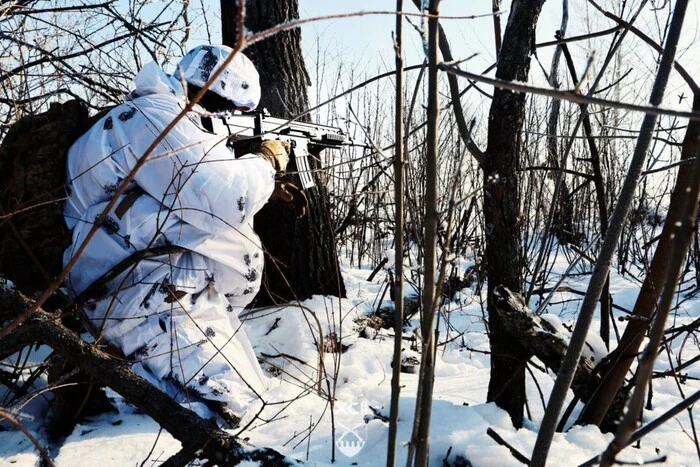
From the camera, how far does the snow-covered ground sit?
1.51 meters

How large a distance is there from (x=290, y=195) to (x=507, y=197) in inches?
44.7

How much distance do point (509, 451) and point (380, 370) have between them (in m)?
1.05

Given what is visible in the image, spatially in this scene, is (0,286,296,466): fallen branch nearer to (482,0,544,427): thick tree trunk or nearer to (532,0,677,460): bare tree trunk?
(532,0,677,460): bare tree trunk

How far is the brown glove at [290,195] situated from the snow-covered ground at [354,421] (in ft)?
1.71

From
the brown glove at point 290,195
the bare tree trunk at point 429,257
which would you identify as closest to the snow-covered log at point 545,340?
the bare tree trunk at point 429,257

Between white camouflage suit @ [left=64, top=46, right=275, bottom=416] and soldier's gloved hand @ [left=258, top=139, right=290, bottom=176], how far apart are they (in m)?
0.22

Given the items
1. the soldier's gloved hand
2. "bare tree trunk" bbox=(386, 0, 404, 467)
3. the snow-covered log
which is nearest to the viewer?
"bare tree trunk" bbox=(386, 0, 404, 467)

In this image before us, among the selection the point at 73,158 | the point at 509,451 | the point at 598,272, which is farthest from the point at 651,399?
the point at 73,158

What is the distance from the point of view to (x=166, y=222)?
215cm

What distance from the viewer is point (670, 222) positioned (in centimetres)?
153

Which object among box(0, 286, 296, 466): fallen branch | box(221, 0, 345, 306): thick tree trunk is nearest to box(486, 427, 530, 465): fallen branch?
box(0, 286, 296, 466): fallen branch

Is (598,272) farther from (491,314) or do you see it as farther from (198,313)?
(198,313)

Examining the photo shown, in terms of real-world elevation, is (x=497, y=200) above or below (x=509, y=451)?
above

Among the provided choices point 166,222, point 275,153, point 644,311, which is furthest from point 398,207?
point 275,153
